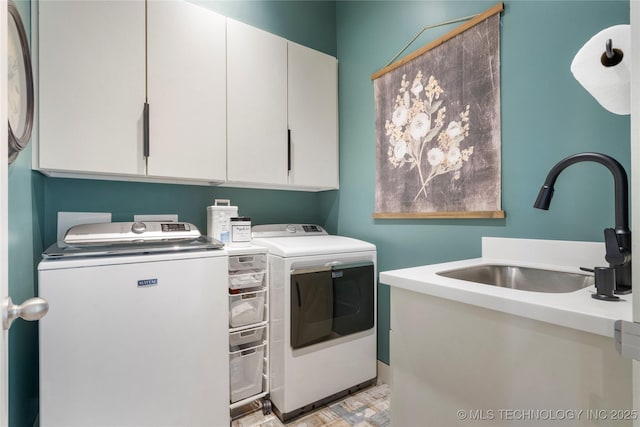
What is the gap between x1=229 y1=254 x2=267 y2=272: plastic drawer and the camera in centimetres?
172

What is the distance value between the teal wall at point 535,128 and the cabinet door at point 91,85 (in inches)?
61.4

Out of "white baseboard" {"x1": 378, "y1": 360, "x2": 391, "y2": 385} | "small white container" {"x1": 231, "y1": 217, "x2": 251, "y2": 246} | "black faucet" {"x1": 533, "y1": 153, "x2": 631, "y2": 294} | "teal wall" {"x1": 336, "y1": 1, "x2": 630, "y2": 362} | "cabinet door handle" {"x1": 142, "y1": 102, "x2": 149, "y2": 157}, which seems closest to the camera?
"black faucet" {"x1": 533, "y1": 153, "x2": 631, "y2": 294}

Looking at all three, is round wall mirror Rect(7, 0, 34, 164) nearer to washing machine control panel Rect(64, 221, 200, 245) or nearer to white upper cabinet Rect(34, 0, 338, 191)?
white upper cabinet Rect(34, 0, 338, 191)

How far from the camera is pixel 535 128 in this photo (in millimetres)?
1354

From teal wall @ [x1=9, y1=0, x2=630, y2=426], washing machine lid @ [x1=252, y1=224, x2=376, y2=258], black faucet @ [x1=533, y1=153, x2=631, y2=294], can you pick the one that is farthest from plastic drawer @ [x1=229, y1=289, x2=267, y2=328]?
black faucet @ [x1=533, y1=153, x2=631, y2=294]

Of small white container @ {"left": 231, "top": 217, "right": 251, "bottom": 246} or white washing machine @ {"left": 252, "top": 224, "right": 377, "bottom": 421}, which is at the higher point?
small white container @ {"left": 231, "top": 217, "right": 251, "bottom": 246}

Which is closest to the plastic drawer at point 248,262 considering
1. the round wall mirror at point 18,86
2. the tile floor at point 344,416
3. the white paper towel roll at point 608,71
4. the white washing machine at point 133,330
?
the white washing machine at point 133,330

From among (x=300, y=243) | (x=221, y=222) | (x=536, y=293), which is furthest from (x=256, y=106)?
(x=536, y=293)

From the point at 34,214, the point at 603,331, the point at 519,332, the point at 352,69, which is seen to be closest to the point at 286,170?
the point at 352,69

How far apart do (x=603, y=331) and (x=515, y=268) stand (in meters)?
0.74

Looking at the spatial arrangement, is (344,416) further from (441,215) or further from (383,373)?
(441,215)

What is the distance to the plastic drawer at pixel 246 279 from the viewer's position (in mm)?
1702

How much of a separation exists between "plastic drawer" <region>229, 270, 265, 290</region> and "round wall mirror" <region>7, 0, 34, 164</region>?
3.38 feet

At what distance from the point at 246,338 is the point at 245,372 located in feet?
0.69
